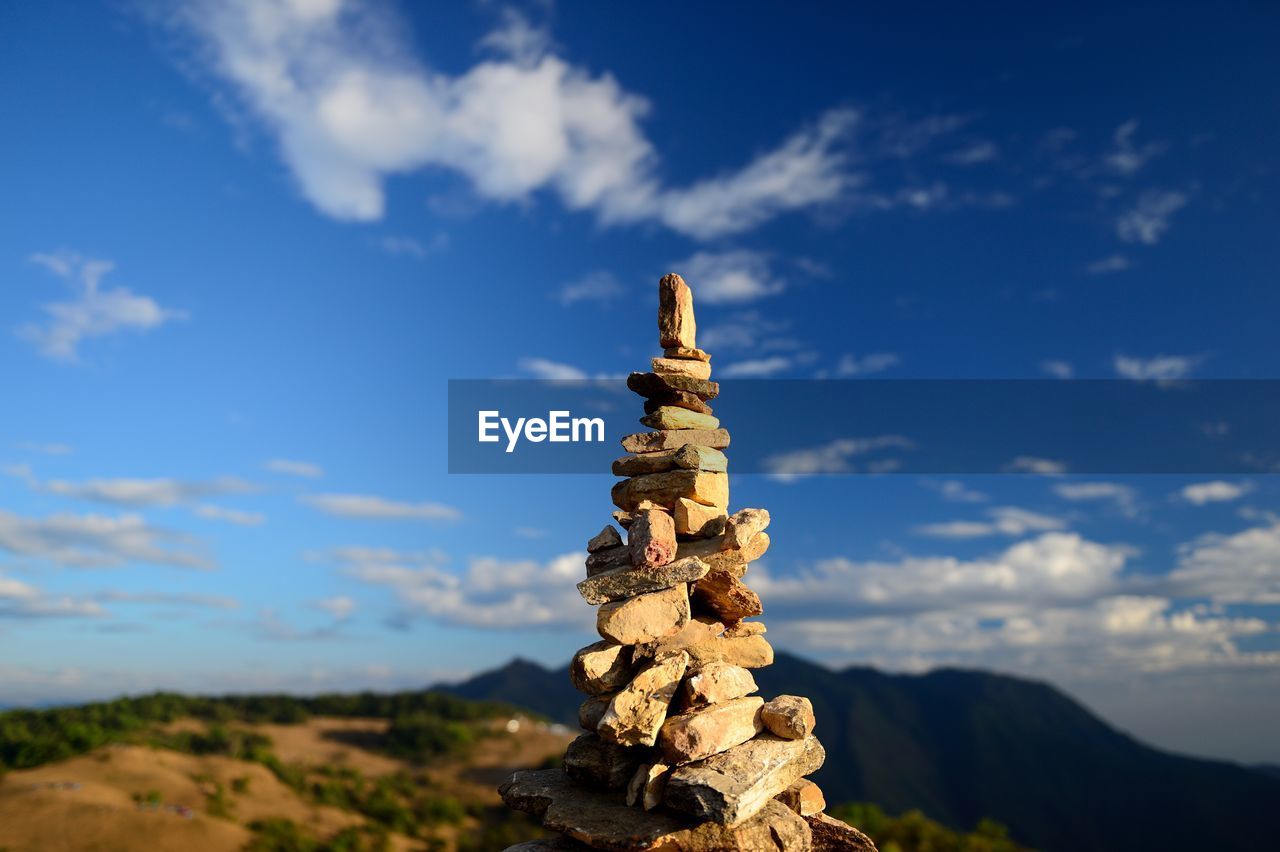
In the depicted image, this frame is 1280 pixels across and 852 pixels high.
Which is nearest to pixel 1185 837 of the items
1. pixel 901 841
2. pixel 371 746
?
pixel 901 841

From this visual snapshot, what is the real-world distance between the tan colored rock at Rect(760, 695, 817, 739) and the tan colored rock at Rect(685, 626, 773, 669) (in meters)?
0.58

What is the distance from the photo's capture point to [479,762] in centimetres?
5059

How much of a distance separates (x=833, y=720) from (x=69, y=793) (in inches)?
2872

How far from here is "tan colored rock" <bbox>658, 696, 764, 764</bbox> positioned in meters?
8.00

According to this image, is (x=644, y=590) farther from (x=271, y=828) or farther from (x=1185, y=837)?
(x=1185, y=837)

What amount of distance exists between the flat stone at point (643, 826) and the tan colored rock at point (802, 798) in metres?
0.31

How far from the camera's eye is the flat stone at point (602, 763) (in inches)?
335

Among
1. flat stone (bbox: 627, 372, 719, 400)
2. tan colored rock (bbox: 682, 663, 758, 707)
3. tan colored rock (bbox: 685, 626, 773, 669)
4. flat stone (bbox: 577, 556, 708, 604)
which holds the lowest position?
tan colored rock (bbox: 682, 663, 758, 707)

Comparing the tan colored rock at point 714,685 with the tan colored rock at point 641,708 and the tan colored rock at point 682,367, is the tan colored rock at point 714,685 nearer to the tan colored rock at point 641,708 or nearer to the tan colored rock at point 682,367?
the tan colored rock at point 641,708

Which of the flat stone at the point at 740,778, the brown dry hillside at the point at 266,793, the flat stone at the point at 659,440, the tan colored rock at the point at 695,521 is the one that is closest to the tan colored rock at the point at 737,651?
the flat stone at the point at 740,778

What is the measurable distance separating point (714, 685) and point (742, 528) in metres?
1.64

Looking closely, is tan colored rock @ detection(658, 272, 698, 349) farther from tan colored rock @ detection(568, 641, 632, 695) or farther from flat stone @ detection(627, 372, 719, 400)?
tan colored rock @ detection(568, 641, 632, 695)

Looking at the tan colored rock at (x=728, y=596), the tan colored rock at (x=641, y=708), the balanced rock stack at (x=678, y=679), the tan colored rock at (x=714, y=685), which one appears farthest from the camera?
the tan colored rock at (x=728, y=596)

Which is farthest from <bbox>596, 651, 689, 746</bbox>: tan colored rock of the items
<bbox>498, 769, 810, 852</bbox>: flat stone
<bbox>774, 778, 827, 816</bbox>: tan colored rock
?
<bbox>774, 778, 827, 816</bbox>: tan colored rock
